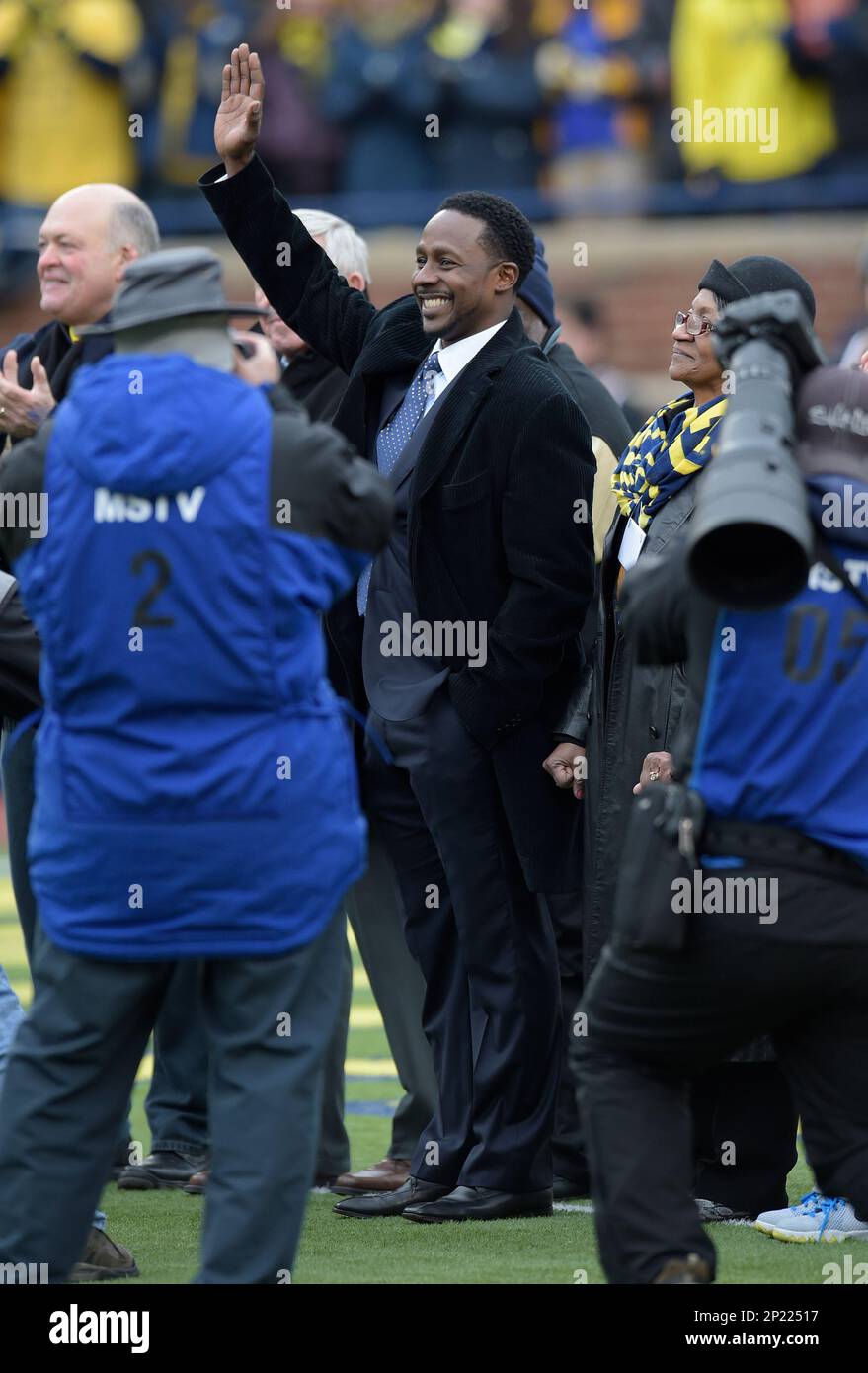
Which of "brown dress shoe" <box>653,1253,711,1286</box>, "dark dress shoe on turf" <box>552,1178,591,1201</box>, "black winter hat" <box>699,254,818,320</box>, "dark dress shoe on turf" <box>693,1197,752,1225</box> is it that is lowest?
"dark dress shoe on turf" <box>693,1197,752,1225</box>

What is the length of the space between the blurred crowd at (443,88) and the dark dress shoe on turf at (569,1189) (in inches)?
416

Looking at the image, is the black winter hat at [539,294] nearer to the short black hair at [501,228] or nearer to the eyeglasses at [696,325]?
the short black hair at [501,228]

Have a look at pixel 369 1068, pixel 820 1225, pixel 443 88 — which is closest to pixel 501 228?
pixel 820 1225

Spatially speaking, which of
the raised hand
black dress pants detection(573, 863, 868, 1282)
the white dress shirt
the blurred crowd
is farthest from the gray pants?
the blurred crowd

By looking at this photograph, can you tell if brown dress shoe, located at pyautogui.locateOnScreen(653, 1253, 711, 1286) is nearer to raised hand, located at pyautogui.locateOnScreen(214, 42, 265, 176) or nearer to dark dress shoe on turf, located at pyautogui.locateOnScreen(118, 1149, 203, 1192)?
dark dress shoe on turf, located at pyautogui.locateOnScreen(118, 1149, 203, 1192)

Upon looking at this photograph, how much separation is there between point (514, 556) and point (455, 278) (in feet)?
2.24

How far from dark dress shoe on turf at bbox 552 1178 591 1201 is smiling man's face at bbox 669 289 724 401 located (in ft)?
6.29

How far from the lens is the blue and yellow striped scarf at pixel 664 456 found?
526 centimetres

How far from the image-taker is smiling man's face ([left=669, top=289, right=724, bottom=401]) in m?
5.40

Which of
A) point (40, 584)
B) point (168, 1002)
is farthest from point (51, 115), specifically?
point (40, 584)

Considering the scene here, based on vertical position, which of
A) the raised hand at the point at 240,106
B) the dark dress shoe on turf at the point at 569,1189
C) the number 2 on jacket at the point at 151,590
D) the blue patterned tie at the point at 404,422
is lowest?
the dark dress shoe on turf at the point at 569,1189

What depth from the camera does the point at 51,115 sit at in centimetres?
1612

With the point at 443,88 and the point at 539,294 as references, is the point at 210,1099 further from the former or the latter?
the point at 443,88

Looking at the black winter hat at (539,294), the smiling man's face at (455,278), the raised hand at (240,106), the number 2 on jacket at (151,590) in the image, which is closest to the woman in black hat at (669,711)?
the smiling man's face at (455,278)
